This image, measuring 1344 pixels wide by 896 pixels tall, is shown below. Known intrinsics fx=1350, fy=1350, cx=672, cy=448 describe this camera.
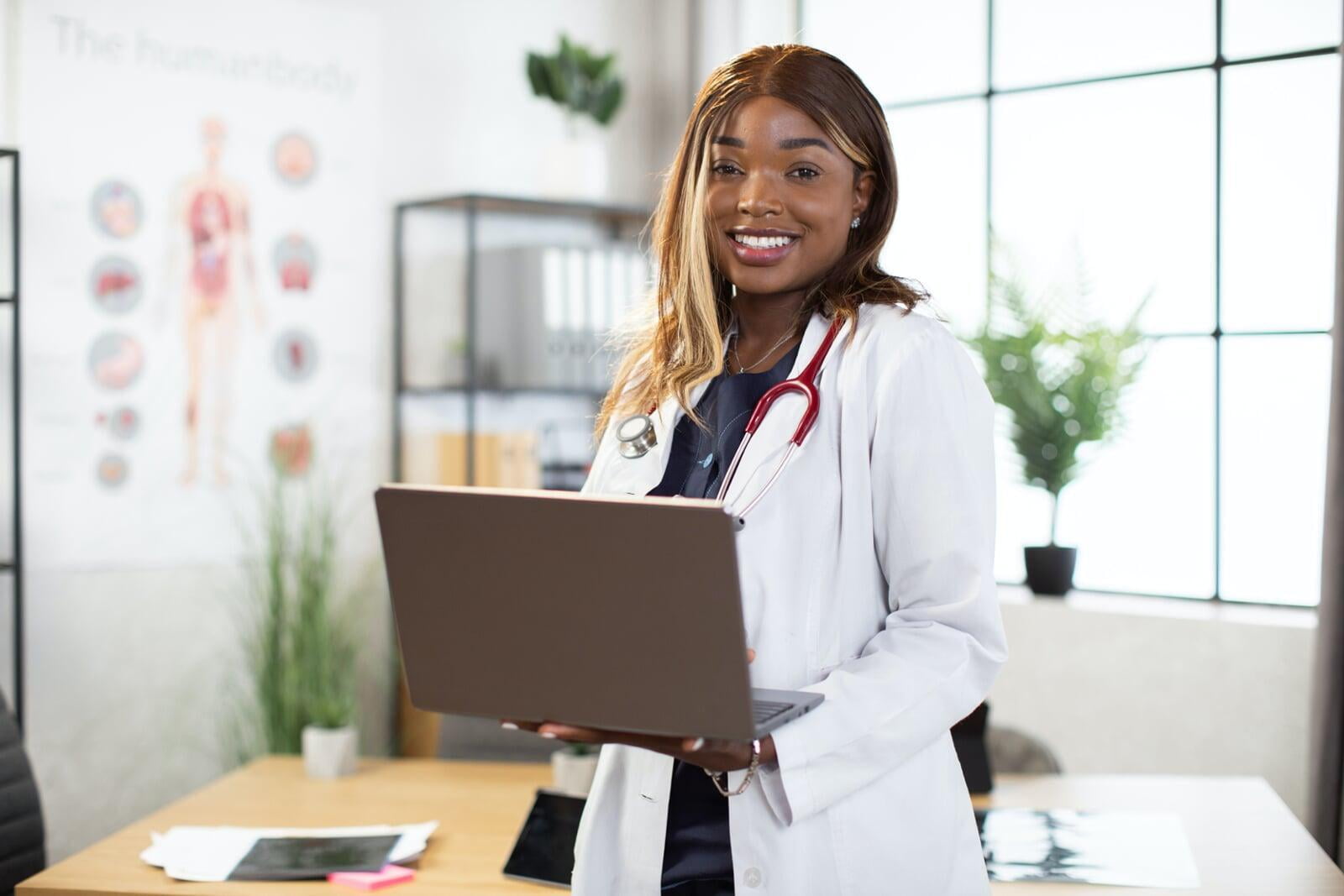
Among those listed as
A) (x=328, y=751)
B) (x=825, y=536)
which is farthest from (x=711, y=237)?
(x=328, y=751)

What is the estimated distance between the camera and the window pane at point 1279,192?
3.51m

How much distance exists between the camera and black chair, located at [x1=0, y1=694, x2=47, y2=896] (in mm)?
2213

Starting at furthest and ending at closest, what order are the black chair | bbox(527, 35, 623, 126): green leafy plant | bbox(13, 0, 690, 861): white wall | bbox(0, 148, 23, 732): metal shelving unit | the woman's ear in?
bbox(527, 35, 623, 126): green leafy plant → bbox(13, 0, 690, 861): white wall → bbox(0, 148, 23, 732): metal shelving unit → the black chair → the woman's ear

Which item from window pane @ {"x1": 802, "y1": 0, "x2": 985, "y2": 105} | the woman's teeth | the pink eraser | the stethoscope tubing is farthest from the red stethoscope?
window pane @ {"x1": 802, "y1": 0, "x2": 985, "y2": 105}

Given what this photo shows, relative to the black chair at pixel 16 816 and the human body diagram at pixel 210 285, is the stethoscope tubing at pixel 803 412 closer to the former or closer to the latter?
the black chair at pixel 16 816

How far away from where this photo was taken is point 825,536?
4.48 feet

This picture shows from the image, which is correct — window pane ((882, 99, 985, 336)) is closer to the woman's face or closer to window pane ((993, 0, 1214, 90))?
window pane ((993, 0, 1214, 90))

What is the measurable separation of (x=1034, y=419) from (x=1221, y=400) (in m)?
0.54

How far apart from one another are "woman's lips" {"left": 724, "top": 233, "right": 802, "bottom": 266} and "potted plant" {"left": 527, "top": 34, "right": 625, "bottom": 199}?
8.89 ft

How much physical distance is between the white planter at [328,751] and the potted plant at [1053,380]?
2.01 meters

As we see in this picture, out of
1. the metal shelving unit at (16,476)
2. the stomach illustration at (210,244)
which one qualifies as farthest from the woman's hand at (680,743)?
the stomach illustration at (210,244)

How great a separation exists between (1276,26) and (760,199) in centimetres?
272

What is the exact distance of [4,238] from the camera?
10.6 ft

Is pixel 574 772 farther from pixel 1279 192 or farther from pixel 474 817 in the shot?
pixel 1279 192
